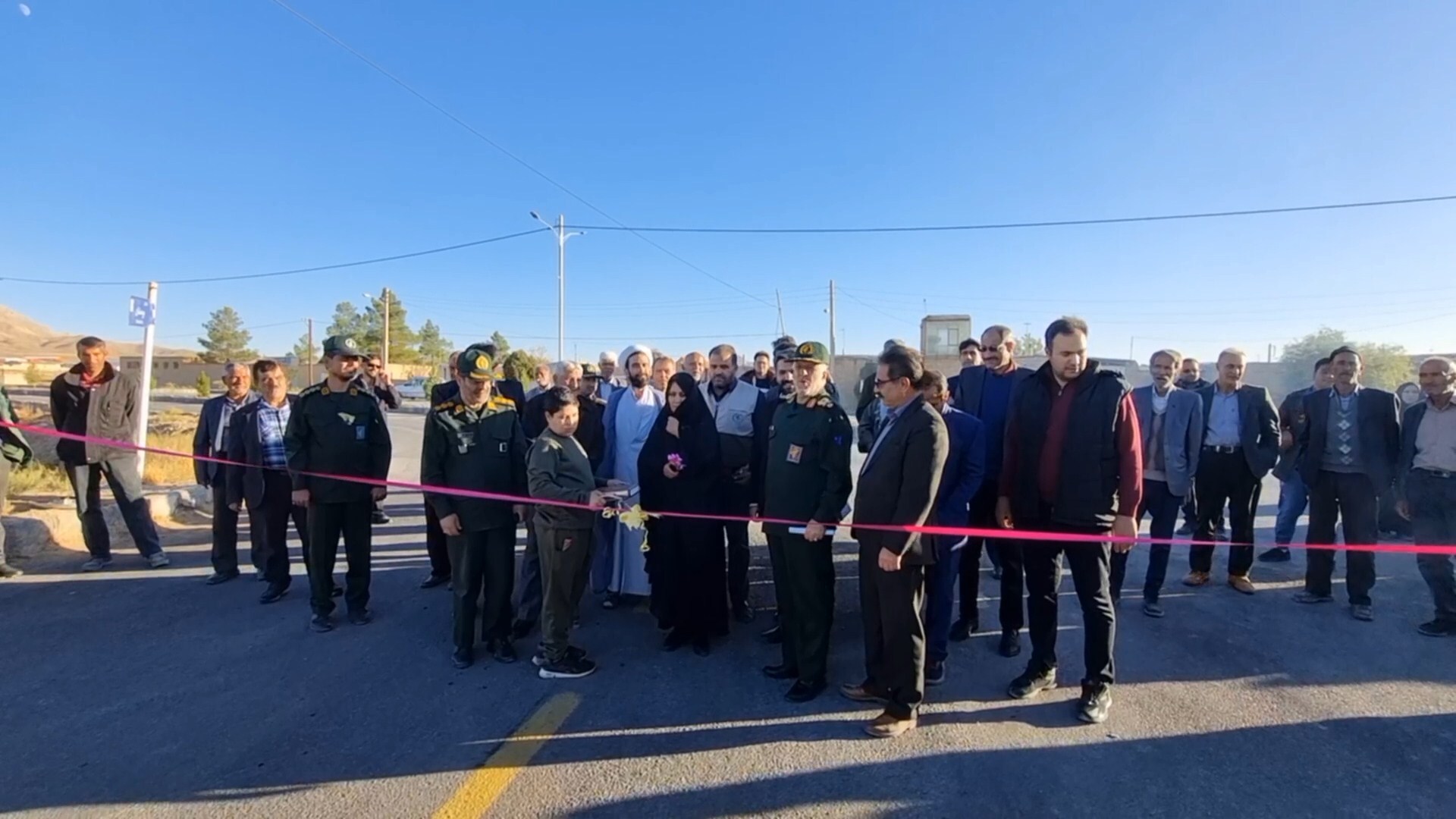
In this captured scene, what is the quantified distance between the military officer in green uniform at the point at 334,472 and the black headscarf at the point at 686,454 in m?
2.20

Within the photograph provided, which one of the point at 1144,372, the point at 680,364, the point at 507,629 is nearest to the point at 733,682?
the point at 507,629

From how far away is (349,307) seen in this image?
71.3 meters

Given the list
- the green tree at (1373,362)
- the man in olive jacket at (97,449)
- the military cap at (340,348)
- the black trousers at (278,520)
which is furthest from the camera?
the green tree at (1373,362)

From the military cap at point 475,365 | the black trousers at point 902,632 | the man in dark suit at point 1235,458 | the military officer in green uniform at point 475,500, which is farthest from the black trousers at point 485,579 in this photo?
the man in dark suit at point 1235,458

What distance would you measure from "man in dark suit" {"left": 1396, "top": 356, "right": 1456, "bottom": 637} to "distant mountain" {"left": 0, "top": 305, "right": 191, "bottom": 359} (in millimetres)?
132002

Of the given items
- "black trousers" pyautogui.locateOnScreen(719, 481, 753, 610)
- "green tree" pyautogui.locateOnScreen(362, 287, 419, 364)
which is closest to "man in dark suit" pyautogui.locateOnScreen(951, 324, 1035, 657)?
"black trousers" pyautogui.locateOnScreen(719, 481, 753, 610)

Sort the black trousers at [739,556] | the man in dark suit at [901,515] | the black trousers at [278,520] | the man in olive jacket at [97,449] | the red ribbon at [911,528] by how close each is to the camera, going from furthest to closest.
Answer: the man in olive jacket at [97,449] < the black trousers at [278,520] < the black trousers at [739,556] < the red ribbon at [911,528] < the man in dark suit at [901,515]

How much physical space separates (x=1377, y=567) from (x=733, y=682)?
22.0 ft

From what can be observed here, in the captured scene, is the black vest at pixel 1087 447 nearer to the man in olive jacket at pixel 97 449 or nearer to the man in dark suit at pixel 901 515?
the man in dark suit at pixel 901 515

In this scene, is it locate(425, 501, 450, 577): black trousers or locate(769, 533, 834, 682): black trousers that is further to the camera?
locate(425, 501, 450, 577): black trousers

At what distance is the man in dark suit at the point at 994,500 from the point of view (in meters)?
4.30

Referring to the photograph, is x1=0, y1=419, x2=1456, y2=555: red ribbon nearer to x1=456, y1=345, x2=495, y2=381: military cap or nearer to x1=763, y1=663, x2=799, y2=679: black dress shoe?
x1=456, y1=345, x2=495, y2=381: military cap

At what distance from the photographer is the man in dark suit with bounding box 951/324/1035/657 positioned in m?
4.30

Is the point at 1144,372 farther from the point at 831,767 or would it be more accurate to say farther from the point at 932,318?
the point at 831,767
